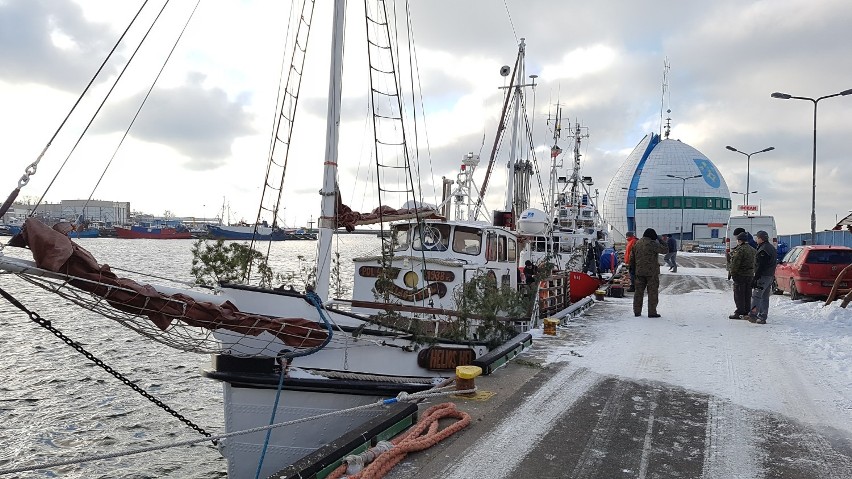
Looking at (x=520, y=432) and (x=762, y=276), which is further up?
(x=762, y=276)

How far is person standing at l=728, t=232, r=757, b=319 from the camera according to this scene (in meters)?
11.4

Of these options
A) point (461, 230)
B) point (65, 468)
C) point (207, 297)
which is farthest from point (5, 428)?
point (461, 230)

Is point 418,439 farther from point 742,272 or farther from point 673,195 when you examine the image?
point 673,195

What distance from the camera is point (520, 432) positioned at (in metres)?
4.99

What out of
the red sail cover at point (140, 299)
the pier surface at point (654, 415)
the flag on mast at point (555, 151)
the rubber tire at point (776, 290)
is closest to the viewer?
the pier surface at point (654, 415)

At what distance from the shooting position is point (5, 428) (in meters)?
10.9

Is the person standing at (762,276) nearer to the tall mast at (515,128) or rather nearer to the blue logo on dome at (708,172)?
the tall mast at (515,128)

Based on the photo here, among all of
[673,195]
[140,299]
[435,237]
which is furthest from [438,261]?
[673,195]

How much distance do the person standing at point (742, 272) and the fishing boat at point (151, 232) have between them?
130506mm

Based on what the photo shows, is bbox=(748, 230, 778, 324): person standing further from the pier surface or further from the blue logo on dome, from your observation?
the blue logo on dome

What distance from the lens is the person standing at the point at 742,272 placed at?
11.4 metres

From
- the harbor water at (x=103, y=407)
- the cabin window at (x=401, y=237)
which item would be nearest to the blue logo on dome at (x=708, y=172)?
the harbor water at (x=103, y=407)

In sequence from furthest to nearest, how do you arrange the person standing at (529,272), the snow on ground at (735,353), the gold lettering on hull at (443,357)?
the person standing at (529,272)
the gold lettering on hull at (443,357)
the snow on ground at (735,353)

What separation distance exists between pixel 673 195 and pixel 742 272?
82.3 meters
